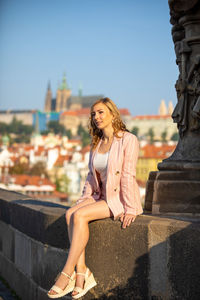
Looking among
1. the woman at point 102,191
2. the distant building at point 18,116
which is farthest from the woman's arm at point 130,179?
the distant building at point 18,116

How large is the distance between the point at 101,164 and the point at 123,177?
13 centimetres

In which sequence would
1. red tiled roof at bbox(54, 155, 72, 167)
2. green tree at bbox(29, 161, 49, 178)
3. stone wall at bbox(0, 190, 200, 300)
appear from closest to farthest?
stone wall at bbox(0, 190, 200, 300)
green tree at bbox(29, 161, 49, 178)
red tiled roof at bbox(54, 155, 72, 167)

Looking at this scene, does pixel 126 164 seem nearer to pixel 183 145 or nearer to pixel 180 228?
pixel 180 228

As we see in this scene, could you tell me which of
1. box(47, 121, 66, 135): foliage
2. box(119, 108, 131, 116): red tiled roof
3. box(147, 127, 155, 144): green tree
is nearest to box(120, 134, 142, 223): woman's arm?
box(147, 127, 155, 144): green tree

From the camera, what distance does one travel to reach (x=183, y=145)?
138 inches

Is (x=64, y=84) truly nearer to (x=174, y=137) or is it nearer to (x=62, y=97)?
(x=62, y=97)

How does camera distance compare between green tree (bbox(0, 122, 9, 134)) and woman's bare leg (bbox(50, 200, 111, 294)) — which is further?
green tree (bbox(0, 122, 9, 134))

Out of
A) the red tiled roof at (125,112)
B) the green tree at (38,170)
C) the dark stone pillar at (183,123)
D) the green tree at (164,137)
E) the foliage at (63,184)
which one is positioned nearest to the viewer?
the dark stone pillar at (183,123)

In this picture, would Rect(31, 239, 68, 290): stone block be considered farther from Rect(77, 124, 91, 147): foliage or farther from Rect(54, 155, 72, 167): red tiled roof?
Rect(77, 124, 91, 147): foliage

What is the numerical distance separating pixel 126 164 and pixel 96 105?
33 centimetres

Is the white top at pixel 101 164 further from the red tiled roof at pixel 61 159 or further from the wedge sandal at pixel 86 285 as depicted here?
the red tiled roof at pixel 61 159

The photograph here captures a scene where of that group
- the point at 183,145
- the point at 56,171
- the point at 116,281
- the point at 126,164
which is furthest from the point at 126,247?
the point at 56,171

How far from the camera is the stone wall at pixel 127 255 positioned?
2.38 metres

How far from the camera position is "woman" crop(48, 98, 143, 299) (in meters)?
2.58
